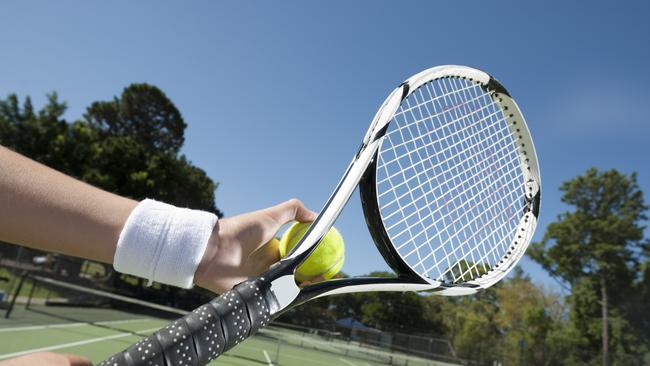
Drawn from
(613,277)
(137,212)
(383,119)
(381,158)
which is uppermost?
(613,277)

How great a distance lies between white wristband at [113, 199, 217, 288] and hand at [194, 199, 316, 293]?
50 millimetres

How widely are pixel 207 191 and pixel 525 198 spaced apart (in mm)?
27210

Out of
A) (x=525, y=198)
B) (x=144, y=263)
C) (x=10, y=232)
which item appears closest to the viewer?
(x=10, y=232)

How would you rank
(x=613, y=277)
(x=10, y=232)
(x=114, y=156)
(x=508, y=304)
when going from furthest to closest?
1. (x=508, y=304)
2. (x=613, y=277)
3. (x=114, y=156)
4. (x=10, y=232)

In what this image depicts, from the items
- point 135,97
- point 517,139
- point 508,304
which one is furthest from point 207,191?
point 517,139

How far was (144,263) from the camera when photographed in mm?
1047

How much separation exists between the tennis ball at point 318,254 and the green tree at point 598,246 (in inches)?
1032

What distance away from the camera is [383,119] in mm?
1665

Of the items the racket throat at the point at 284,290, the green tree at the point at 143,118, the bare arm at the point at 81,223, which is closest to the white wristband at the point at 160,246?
the bare arm at the point at 81,223

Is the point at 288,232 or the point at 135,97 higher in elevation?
the point at 135,97

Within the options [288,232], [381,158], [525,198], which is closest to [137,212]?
[288,232]

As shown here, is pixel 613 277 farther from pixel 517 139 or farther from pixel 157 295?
pixel 517 139

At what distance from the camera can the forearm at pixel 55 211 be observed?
918mm

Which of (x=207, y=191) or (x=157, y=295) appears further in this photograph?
(x=207, y=191)
